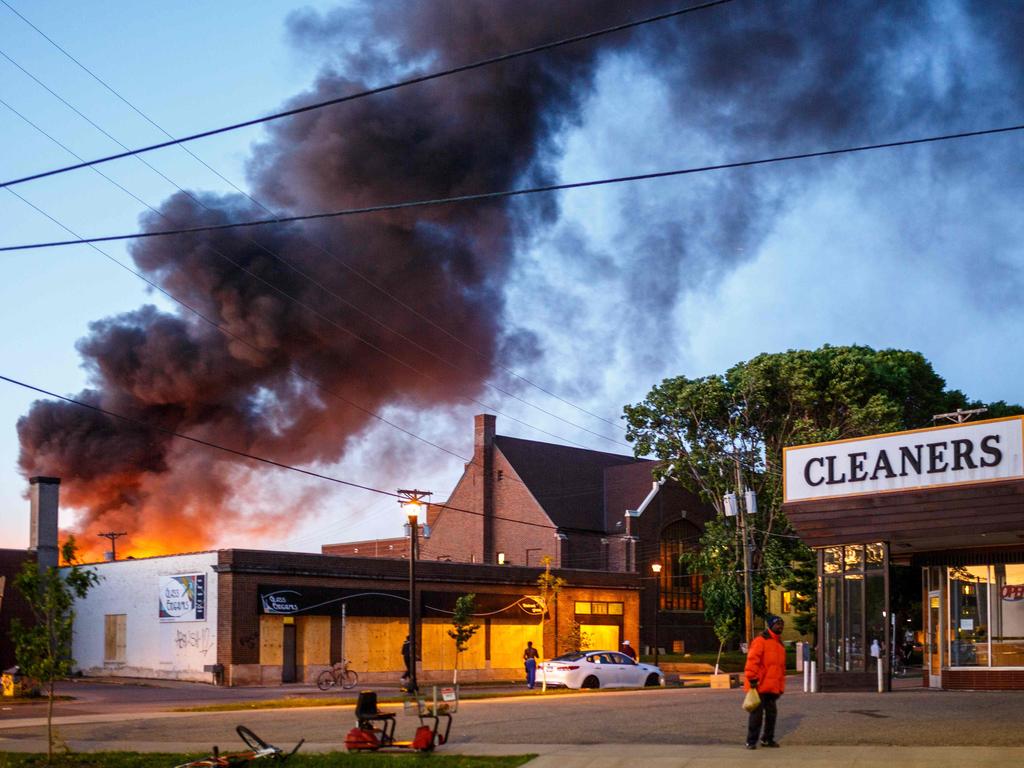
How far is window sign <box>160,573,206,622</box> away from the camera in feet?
139

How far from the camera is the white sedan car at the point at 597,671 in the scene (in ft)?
120

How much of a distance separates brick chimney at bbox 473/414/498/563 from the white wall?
2257 centimetres

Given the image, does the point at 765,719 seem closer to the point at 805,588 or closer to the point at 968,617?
the point at 968,617

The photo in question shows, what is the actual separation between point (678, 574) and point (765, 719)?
4935cm

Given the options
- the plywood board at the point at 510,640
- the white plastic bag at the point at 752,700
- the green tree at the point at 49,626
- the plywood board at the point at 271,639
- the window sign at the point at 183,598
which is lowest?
the plywood board at the point at 510,640

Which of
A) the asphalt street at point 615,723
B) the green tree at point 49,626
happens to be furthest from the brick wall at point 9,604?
the green tree at point 49,626

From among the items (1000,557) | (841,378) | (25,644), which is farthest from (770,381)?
(25,644)

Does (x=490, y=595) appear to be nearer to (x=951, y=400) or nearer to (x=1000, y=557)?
(x=951, y=400)

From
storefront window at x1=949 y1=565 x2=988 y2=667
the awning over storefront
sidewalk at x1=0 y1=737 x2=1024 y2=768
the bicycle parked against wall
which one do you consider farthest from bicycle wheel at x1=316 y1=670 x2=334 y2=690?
sidewalk at x1=0 y1=737 x2=1024 y2=768

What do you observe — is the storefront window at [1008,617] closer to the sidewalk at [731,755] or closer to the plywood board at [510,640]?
the sidewalk at [731,755]

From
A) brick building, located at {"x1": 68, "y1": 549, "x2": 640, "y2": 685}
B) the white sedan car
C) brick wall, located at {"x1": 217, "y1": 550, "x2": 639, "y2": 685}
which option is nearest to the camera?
the white sedan car

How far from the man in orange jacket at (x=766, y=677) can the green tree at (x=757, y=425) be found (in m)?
30.9

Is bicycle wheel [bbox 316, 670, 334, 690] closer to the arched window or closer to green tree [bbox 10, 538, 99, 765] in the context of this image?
green tree [bbox 10, 538, 99, 765]

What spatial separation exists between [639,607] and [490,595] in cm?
1125
